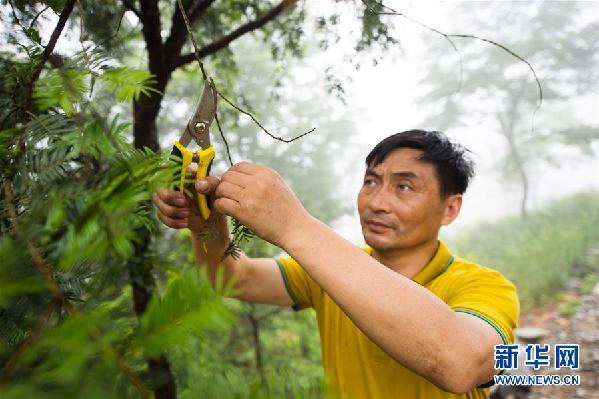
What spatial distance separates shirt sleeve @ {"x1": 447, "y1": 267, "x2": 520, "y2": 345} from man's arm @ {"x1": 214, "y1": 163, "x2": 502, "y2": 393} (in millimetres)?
335

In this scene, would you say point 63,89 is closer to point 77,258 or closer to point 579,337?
point 77,258

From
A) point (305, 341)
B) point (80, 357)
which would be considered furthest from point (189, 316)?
point (305, 341)

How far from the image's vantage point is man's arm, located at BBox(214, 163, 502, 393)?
1154 mm

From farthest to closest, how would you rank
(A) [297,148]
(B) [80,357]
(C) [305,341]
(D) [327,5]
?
1. (A) [297,148]
2. (C) [305,341]
3. (D) [327,5]
4. (B) [80,357]

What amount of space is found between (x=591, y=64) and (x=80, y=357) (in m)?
23.4

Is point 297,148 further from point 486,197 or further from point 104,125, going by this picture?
point 486,197

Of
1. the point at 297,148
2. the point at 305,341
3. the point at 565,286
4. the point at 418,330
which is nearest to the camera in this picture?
the point at 418,330

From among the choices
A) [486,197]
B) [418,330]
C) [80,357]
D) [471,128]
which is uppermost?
[486,197]

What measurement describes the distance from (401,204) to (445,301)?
1.74ft

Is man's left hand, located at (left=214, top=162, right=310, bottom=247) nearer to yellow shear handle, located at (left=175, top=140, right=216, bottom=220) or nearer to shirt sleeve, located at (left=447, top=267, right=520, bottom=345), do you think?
yellow shear handle, located at (left=175, top=140, right=216, bottom=220)

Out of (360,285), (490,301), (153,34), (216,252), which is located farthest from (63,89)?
(490,301)

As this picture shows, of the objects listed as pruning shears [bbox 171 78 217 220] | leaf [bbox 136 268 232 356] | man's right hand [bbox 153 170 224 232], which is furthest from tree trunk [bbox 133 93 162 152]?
leaf [bbox 136 268 232 356]

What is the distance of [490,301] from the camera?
165cm

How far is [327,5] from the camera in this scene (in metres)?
1.83
